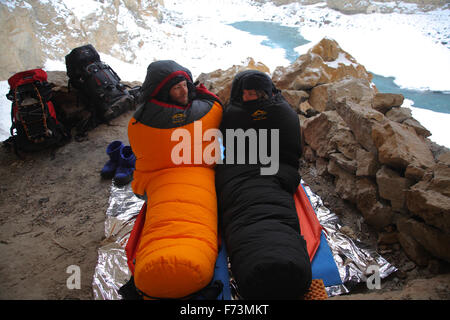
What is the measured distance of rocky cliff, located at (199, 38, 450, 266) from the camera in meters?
1.06

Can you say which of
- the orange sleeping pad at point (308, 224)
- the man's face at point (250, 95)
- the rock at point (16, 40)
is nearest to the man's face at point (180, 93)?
the man's face at point (250, 95)

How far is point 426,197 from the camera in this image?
1.03m

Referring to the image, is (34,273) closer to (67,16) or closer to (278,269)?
(278,269)

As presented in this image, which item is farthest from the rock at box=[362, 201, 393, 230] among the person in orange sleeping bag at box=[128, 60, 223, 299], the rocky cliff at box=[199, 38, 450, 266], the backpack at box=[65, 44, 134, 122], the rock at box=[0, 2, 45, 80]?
the rock at box=[0, 2, 45, 80]

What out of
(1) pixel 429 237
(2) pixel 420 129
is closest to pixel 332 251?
(1) pixel 429 237

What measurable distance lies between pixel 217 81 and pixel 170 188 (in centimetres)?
199

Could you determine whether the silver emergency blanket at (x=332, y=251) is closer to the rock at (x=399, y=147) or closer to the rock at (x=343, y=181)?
the rock at (x=343, y=181)

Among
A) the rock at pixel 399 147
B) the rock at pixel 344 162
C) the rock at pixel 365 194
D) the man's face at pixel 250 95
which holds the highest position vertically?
the man's face at pixel 250 95

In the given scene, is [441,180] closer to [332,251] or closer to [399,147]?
[399,147]

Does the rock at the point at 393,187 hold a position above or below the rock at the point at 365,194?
above

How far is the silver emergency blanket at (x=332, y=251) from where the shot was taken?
3.70 ft

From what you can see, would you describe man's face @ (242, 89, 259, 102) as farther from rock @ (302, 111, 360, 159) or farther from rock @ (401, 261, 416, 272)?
rock @ (401, 261, 416, 272)

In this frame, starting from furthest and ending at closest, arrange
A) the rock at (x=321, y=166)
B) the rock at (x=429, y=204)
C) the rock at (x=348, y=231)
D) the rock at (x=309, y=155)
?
the rock at (x=309, y=155) < the rock at (x=321, y=166) < the rock at (x=348, y=231) < the rock at (x=429, y=204)

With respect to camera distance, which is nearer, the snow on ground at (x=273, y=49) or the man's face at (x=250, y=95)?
the man's face at (x=250, y=95)
